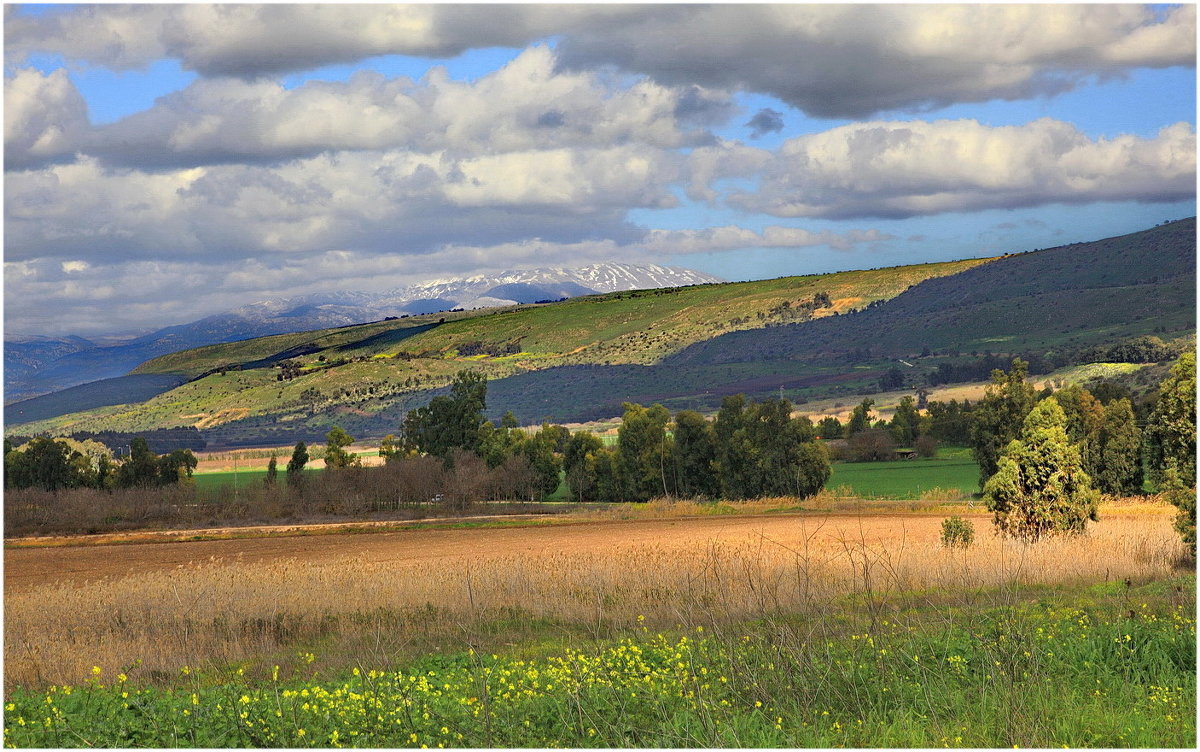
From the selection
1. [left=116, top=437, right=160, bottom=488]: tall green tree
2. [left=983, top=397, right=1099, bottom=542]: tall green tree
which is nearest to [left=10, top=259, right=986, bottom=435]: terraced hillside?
[left=116, top=437, right=160, bottom=488]: tall green tree

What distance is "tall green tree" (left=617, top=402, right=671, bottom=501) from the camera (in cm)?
6556

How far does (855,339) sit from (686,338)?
2983 centimetres

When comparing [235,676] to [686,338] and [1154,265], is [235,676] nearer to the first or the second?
[686,338]

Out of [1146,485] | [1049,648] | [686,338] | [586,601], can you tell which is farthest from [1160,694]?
[686,338]

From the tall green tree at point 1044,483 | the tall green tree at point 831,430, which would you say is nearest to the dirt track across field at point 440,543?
the tall green tree at point 1044,483

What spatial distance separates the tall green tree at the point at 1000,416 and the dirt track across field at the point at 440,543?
6817 millimetres

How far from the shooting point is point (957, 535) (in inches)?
893

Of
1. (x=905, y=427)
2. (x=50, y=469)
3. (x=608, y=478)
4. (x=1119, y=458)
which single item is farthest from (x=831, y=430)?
(x=50, y=469)

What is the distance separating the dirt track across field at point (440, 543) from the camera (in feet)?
111

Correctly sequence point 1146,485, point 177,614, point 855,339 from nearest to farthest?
point 177,614 < point 1146,485 < point 855,339

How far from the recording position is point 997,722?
7914 mm

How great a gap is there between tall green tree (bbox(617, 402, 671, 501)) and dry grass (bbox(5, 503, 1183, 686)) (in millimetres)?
42076

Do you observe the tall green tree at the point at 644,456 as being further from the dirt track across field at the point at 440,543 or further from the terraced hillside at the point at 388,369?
the terraced hillside at the point at 388,369

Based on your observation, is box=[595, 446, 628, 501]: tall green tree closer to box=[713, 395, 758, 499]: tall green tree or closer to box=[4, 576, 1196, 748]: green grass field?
box=[713, 395, 758, 499]: tall green tree
